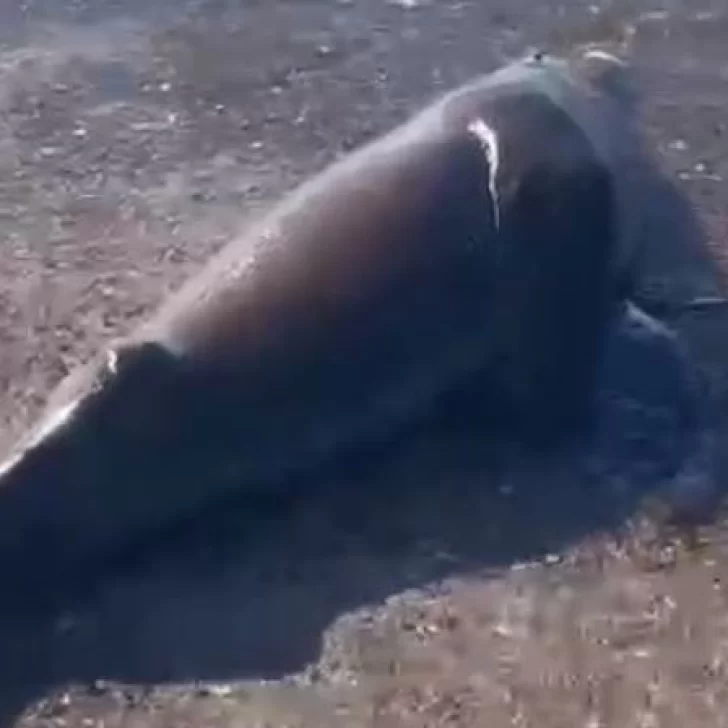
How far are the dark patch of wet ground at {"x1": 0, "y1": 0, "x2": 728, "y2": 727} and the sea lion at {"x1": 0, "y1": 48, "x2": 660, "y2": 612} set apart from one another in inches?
5.4

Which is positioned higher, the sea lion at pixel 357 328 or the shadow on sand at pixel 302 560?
the sea lion at pixel 357 328

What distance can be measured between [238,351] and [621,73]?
5.71ft

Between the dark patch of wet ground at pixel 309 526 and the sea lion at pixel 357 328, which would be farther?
the sea lion at pixel 357 328

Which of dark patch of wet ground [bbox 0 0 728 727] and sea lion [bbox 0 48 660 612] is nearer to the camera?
dark patch of wet ground [bbox 0 0 728 727]

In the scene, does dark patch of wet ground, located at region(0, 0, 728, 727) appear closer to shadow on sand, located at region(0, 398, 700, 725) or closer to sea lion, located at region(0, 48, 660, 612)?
shadow on sand, located at region(0, 398, 700, 725)

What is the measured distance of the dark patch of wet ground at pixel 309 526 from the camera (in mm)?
4203

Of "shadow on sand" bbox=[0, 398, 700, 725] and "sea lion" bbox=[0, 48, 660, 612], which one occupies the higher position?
"sea lion" bbox=[0, 48, 660, 612]

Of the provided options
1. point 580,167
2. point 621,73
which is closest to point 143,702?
point 580,167

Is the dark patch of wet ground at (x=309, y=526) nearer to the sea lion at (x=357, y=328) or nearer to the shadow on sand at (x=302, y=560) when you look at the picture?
the shadow on sand at (x=302, y=560)

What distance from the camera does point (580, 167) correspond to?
5188 millimetres

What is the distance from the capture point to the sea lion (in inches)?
171

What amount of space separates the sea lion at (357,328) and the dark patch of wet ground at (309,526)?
137 mm

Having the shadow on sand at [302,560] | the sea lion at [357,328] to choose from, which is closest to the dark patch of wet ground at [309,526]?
the shadow on sand at [302,560]

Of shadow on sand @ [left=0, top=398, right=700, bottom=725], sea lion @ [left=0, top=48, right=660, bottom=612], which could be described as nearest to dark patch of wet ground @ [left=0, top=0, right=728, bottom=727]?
shadow on sand @ [left=0, top=398, right=700, bottom=725]
